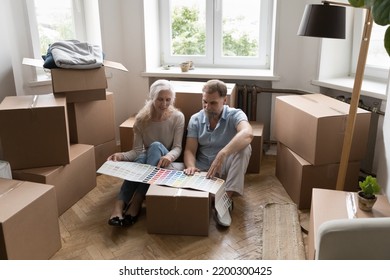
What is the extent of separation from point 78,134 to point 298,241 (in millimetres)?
1680

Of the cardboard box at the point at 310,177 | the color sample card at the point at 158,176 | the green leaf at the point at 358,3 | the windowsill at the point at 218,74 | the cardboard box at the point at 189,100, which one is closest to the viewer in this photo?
the green leaf at the point at 358,3

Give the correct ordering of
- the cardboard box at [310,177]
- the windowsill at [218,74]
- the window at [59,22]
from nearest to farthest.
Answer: the cardboard box at [310,177], the window at [59,22], the windowsill at [218,74]

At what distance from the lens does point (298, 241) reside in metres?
2.16

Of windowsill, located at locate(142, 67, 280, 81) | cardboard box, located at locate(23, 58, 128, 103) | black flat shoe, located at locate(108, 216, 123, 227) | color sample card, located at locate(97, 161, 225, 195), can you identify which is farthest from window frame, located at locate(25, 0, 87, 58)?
black flat shoe, located at locate(108, 216, 123, 227)

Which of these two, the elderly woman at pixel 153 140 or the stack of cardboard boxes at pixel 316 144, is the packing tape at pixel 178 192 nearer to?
the elderly woman at pixel 153 140

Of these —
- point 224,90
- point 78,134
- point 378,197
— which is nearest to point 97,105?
point 78,134

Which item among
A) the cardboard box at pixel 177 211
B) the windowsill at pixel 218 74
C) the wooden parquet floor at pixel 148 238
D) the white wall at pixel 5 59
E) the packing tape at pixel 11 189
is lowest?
the wooden parquet floor at pixel 148 238

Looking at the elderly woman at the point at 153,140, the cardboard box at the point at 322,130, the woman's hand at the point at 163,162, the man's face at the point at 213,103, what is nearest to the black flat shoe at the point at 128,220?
the elderly woman at the point at 153,140

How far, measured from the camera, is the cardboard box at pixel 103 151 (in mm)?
3061

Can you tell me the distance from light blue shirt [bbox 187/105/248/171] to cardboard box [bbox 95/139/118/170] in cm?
82

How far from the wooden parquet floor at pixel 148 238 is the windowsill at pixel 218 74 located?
115cm

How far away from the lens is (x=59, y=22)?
11.0 ft

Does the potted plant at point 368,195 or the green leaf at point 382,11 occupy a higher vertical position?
the green leaf at point 382,11
